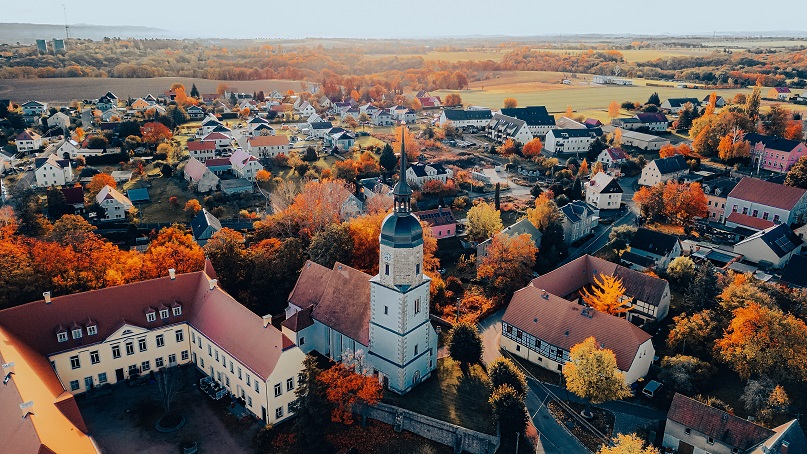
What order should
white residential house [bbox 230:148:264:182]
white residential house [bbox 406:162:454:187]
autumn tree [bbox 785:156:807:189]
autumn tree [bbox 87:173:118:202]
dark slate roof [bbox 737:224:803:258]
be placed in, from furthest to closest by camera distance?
white residential house [bbox 230:148:264:182] < white residential house [bbox 406:162:454:187] < autumn tree [bbox 87:173:118:202] < autumn tree [bbox 785:156:807:189] < dark slate roof [bbox 737:224:803:258]

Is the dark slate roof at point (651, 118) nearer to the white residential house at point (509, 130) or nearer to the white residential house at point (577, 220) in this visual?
the white residential house at point (509, 130)

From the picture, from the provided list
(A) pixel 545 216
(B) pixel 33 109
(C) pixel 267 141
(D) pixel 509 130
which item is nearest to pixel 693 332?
(A) pixel 545 216

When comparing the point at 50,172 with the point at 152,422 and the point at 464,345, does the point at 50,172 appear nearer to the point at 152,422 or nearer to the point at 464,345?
the point at 152,422

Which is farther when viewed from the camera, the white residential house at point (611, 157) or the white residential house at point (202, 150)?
the white residential house at point (202, 150)

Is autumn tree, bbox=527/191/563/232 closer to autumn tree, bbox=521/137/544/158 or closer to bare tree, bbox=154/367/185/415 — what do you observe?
bare tree, bbox=154/367/185/415

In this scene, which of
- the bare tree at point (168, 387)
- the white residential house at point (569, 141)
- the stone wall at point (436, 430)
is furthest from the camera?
the white residential house at point (569, 141)

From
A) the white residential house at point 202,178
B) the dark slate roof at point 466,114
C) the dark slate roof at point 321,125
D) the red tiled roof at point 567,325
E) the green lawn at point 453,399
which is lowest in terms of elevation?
the green lawn at point 453,399

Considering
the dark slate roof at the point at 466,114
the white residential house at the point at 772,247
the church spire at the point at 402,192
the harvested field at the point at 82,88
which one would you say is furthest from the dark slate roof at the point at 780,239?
the harvested field at the point at 82,88

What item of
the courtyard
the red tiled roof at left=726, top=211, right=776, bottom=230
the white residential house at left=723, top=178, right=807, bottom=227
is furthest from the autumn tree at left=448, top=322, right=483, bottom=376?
the white residential house at left=723, top=178, right=807, bottom=227
